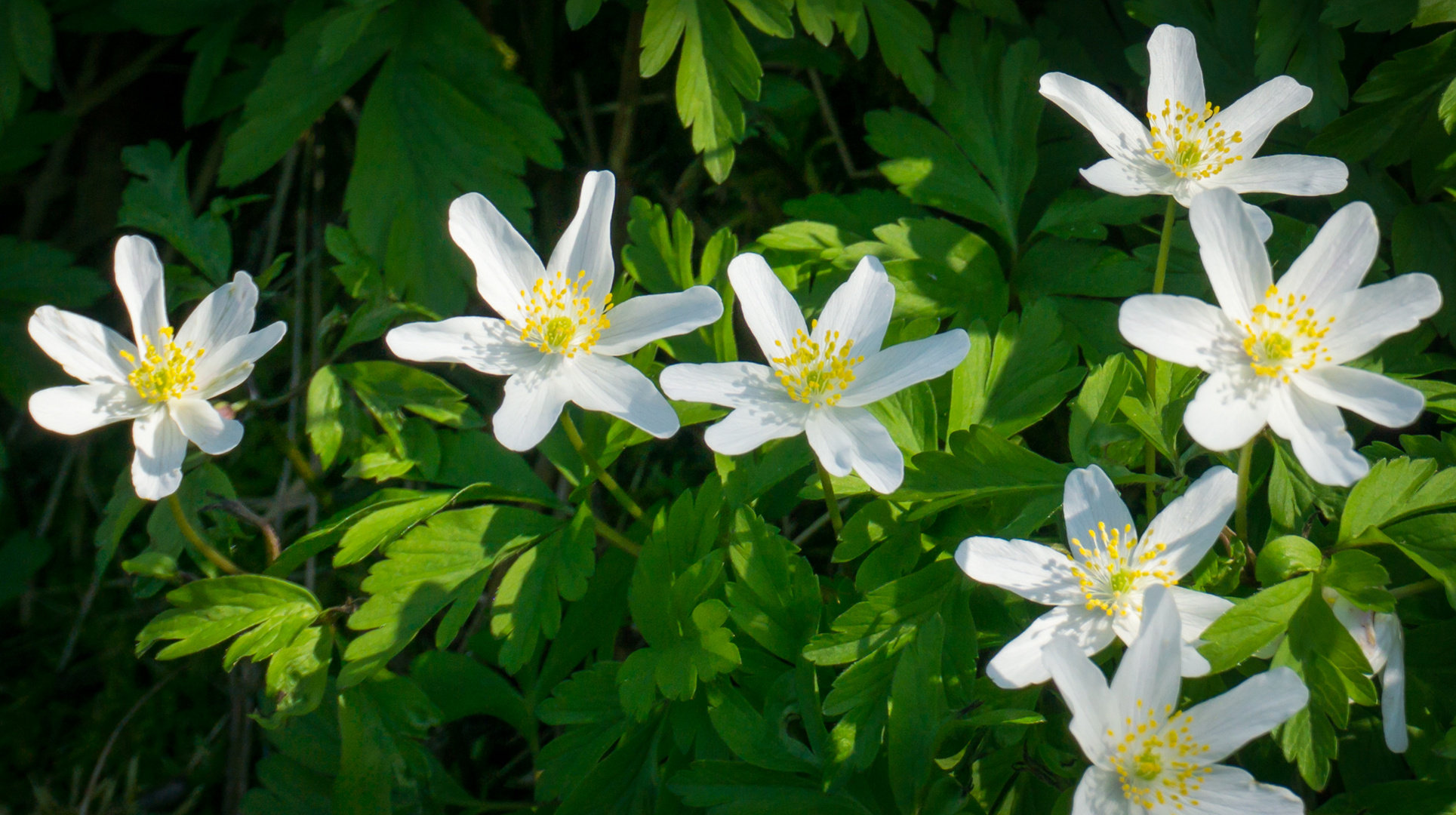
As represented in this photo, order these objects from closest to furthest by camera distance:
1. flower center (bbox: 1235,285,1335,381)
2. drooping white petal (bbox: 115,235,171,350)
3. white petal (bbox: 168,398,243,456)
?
flower center (bbox: 1235,285,1335,381)
white petal (bbox: 168,398,243,456)
drooping white petal (bbox: 115,235,171,350)

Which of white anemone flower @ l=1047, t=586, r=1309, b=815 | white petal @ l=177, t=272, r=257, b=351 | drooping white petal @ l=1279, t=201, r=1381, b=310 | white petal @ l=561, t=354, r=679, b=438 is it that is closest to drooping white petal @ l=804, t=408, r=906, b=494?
white petal @ l=561, t=354, r=679, b=438

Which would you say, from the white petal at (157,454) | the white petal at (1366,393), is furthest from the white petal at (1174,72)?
the white petal at (157,454)

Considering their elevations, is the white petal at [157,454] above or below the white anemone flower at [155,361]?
below

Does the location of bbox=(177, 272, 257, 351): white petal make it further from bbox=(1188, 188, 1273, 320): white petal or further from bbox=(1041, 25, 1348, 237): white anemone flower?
bbox=(1188, 188, 1273, 320): white petal

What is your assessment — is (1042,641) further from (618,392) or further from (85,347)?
(85,347)

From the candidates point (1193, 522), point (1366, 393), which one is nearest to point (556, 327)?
point (1193, 522)

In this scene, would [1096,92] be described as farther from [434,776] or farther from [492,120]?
[434,776]

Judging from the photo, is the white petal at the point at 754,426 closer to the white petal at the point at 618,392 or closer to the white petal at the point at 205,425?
the white petal at the point at 618,392

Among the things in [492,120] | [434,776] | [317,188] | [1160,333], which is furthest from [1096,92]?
[317,188]
